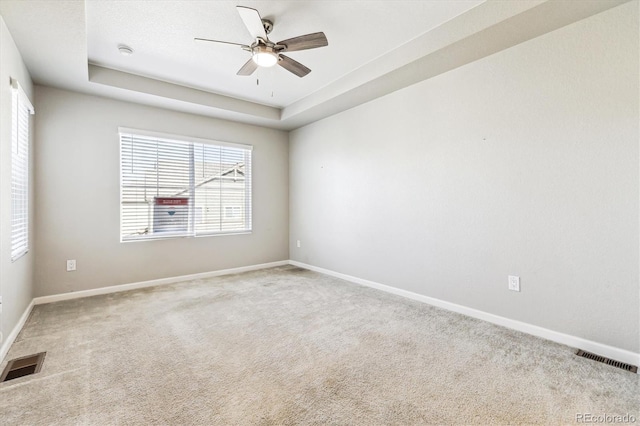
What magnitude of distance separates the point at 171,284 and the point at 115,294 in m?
0.68

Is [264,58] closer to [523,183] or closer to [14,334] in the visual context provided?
[523,183]

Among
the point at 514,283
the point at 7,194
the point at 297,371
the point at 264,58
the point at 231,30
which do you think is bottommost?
the point at 297,371

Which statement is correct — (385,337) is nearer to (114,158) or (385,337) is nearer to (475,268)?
(475,268)

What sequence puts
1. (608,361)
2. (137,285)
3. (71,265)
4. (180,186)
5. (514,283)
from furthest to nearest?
1. (180,186)
2. (137,285)
3. (71,265)
4. (514,283)
5. (608,361)

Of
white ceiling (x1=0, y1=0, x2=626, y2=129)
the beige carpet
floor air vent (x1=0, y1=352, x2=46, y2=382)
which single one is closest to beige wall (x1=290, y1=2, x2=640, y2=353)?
white ceiling (x1=0, y1=0, x2=626, y2=129)

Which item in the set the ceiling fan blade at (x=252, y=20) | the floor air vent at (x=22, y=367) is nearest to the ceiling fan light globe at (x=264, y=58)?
the ceiling fan blade at (x=252, y=20)

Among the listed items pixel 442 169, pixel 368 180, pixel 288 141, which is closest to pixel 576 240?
pixel 442 169

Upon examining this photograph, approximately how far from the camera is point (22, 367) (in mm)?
2096

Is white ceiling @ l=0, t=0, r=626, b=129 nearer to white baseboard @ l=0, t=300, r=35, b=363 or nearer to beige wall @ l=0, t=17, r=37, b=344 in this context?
beige wall @ l=0, t=17, r=37, b=344

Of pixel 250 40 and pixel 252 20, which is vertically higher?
pixel 250 40

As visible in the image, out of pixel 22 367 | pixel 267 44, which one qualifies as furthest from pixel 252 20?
pixel 22 367

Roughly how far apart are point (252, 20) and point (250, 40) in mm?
747

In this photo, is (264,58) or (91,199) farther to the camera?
(91,199)

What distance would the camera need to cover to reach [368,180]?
417 cm
